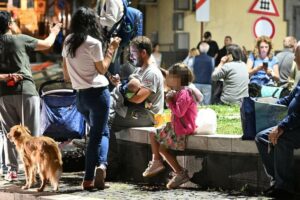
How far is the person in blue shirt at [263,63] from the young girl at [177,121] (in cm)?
484

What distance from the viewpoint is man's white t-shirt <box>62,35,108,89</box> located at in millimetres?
9195

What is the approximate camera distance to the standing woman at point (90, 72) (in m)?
9.21

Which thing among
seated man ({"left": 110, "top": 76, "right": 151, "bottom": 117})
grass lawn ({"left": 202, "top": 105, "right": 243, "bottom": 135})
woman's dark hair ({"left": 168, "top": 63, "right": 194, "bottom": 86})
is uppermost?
woman's dark hair ({"left": 168, "top": 63, "right": 194, "bottom": 86})

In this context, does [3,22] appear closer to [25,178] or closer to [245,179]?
[25,178]

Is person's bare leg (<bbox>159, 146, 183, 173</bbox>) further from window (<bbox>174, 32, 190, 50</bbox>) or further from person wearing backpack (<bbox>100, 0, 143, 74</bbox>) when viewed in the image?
window (<bbox>174, 32, 190, 50</bbox>)

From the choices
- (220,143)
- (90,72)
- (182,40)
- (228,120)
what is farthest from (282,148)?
(182,40)

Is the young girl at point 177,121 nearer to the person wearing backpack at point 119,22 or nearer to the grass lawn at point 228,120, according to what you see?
the grass lawn at point 228,120

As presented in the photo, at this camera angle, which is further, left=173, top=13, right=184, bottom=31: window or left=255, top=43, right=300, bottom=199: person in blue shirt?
left=173, top=13, right=184, bottom=31: window

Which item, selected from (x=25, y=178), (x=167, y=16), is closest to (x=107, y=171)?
(x=25, y=178)

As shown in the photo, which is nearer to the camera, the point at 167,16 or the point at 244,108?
the point at 244,108

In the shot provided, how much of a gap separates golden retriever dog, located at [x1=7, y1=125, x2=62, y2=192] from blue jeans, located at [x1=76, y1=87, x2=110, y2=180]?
387 mm

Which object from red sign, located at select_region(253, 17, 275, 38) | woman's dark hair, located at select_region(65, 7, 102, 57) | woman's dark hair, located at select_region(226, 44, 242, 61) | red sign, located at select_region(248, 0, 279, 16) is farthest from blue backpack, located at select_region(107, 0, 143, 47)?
red sign, located at select_region(253, 17, 275, 38)

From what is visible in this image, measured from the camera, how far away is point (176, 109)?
934 cm

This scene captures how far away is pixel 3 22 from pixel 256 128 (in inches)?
145
